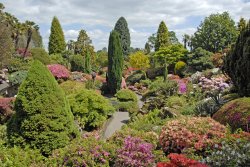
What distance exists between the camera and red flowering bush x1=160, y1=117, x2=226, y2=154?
6.27 m

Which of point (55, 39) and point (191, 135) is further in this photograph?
point (55, 39)

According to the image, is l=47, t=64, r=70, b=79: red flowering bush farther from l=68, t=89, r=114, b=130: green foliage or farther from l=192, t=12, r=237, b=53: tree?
l=192, t=12, r=237, b=53: tree

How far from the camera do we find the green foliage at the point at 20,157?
632 centimetres

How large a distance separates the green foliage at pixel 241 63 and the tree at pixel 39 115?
19.5ft

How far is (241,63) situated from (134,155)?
5.80 metres

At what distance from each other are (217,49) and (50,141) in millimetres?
28866

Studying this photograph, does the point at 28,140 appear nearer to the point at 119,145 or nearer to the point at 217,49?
the point at 119,145

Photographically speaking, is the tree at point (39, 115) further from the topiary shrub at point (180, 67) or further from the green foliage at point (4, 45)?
the topiary shrub at point (180, 67)

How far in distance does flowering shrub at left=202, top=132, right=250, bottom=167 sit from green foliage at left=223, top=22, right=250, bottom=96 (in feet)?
14.5

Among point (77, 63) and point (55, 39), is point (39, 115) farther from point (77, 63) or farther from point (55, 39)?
point (55, 39)

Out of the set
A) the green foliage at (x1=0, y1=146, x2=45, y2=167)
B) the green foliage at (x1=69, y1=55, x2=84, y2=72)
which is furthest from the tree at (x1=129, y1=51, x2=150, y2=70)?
the green foliage at (x1=0, y1=146, x2=45, y2=167)

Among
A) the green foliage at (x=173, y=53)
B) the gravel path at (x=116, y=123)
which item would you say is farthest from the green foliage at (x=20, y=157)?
the green foliage at (x=173, y=53)

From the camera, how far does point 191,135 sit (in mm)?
6500

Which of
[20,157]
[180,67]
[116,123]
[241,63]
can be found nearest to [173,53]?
[180,67]
